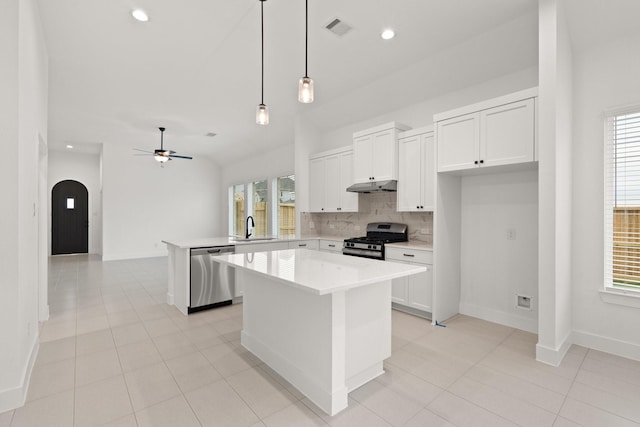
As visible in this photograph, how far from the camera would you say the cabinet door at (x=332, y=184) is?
17.1 ft

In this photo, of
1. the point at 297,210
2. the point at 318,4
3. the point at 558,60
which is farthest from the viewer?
the point at 297,210

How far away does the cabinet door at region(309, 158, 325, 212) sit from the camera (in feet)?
18.1

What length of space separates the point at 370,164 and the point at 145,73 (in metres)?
3.41

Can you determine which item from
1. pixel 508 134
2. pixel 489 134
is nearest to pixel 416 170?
pixel 489 134

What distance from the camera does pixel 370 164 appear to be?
4496 mm

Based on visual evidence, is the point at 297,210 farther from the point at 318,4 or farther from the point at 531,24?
the point at 531,24

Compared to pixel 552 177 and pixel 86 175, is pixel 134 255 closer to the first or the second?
pixel 86 175

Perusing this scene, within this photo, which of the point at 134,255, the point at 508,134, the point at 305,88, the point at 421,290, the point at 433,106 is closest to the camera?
the point at 305,88

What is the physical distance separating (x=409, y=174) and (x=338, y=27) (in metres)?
1.95

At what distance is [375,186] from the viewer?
4359 millimetres

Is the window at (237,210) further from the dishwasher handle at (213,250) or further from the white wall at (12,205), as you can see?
the white wall at (12,205)

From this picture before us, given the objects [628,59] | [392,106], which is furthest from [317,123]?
[628,59]

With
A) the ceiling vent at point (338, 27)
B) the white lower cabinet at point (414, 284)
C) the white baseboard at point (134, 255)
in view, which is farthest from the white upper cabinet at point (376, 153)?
the white baseboard at point (134, 255)

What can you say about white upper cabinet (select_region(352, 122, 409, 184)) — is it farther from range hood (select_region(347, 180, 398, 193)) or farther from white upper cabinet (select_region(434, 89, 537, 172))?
white upper cabinet (select_region(434, 89, 537, 172))
